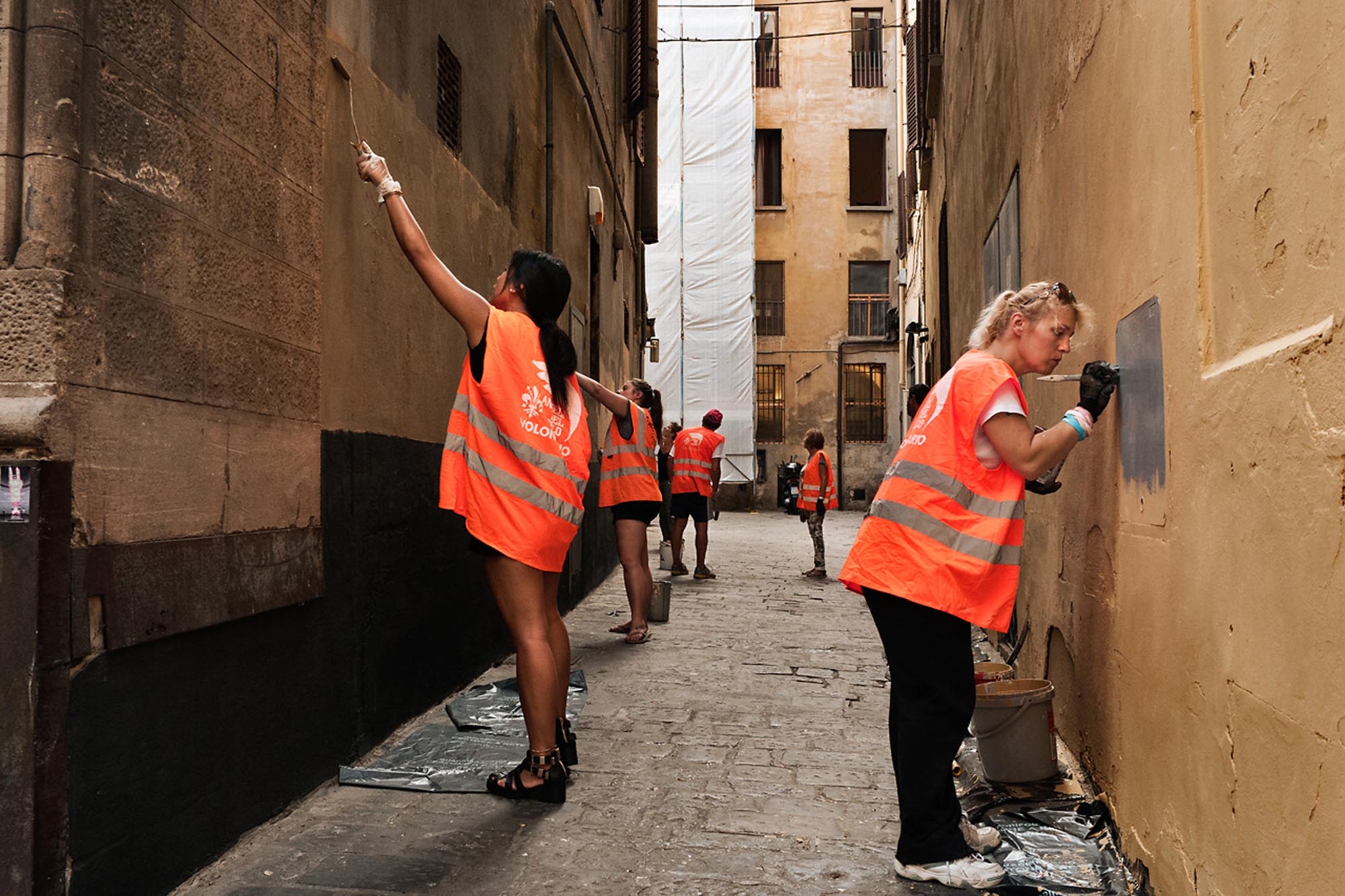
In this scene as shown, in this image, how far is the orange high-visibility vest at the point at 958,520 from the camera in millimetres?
2871

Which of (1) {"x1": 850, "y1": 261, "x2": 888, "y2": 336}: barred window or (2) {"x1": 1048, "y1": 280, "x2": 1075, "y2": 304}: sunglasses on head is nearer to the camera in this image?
(2) {"x1": 1048, "y1": 280, "x2": 1075, "y2": 304}: sunglasses on head

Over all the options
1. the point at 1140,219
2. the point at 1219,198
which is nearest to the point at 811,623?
the point at 1140,219

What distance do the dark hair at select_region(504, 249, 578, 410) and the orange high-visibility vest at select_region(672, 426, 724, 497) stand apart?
22.6 feet

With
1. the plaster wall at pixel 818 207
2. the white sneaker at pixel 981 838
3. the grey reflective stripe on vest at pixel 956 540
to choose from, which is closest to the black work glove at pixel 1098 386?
the grey reflective stripe on vest at pixel 956 540

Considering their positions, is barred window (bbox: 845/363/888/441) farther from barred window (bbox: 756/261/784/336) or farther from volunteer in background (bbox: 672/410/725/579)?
volunteer in background (bbox: 672/410/725/579)

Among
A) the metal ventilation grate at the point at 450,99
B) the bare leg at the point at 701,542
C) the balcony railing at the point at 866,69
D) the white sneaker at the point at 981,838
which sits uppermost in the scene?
the balcony railing at the point at 866,69

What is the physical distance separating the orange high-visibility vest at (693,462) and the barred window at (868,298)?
17.8 metres

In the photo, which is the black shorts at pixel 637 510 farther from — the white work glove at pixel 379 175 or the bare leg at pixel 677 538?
the white work glove at pixel 379 175

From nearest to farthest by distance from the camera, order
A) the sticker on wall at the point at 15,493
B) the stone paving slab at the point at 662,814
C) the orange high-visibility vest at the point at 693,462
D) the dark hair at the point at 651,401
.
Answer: the sticker on wall at the point at 15,493
the stone paving slab at the point at 662,814
the dark hair at the point at 651,401
the orange high-visibility vest at the point at 693,462

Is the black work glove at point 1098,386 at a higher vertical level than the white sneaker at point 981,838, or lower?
higher

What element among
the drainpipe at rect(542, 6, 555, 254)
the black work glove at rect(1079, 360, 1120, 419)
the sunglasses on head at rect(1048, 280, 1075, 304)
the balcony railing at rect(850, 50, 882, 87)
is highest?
the balcony railing at rect(850, 50, 882, 87)

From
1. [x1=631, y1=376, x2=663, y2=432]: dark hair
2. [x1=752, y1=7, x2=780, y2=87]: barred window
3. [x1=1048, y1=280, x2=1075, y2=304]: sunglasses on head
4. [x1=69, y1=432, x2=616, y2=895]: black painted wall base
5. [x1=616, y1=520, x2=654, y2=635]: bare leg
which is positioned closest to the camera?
[x1=69, y1=432, x2=616, y2=895]: black painted wall base

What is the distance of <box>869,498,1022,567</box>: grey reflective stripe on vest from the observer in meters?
2.87

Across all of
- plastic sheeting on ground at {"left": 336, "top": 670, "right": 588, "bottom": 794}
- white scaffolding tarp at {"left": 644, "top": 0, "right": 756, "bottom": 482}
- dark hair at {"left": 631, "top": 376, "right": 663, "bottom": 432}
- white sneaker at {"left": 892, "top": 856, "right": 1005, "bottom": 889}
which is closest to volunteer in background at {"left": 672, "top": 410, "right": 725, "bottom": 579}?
dark hair at {"left": 631, "top": 376, "right": 663, "bottom": 432}
